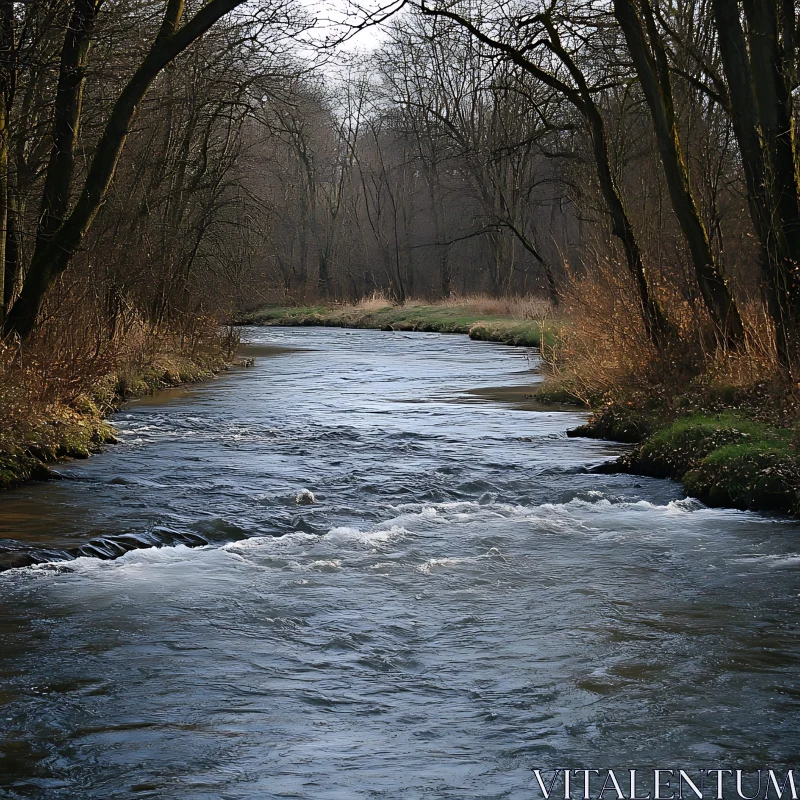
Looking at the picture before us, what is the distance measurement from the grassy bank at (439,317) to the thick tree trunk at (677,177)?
1352 cm

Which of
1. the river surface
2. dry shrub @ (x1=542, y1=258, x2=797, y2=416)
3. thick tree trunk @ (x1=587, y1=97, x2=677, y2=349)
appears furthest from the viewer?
thick tree trunk @ (x1=587, y1=97, x2=677, y2=349)

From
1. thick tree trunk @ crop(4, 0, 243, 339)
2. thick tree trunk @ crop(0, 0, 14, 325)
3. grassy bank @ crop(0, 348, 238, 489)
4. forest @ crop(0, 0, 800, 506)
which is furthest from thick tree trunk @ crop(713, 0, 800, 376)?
grassy bank @ crop(0, 348, 238, 489)

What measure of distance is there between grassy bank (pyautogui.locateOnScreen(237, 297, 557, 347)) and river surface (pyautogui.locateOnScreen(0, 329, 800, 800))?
17.8 metres

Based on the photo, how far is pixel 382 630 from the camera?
6.82 m

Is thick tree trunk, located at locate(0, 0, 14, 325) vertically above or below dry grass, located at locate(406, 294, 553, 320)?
above

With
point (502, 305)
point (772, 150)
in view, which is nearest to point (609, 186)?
point (772, 150)

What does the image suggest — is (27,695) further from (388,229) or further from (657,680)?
(388,229)

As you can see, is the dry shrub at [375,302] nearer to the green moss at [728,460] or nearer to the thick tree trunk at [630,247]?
the thick tree trunk at [630,247]

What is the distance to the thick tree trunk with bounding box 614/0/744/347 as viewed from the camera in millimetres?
13703

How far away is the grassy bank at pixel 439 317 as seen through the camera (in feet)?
118

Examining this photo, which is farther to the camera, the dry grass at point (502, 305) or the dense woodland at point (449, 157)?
the dry grass at point (502, 305)

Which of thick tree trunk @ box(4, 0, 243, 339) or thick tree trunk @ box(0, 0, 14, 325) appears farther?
thick tree trunk @ box(4, 0, 243, 339)

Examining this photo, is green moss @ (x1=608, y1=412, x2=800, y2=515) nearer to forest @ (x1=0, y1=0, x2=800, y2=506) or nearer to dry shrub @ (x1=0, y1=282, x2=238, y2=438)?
forest @ (x1=0, y1=0, x2=800, y2=506)

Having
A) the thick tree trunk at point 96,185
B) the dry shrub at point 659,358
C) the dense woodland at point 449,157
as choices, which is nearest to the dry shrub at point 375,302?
the dense woodland at point 449,157
